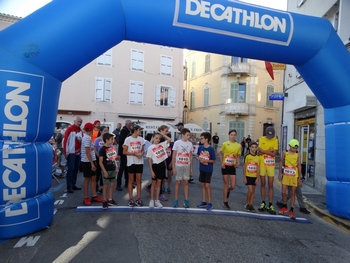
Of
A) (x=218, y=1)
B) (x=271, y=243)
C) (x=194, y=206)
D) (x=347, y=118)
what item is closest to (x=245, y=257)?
(x=271, y=243)

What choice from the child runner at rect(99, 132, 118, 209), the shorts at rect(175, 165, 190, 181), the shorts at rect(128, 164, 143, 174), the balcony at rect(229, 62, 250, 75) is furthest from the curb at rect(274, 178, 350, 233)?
the balcony at rect(229, 62, 250, 75)

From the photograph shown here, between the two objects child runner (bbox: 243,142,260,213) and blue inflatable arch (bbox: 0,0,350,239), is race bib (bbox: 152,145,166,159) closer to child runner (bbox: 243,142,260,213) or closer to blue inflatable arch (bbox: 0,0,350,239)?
child runner (bbox: 243,142,260,213)

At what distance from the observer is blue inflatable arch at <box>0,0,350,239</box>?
415 cm

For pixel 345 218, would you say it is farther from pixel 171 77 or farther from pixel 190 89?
pixel 190 89

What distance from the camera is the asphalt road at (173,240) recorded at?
379cm

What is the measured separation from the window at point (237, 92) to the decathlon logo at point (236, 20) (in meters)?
24.5

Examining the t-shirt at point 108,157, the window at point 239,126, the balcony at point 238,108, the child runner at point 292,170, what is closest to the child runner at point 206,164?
the child runner at point 292,170

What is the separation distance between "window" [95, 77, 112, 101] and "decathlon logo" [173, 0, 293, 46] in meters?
20.9

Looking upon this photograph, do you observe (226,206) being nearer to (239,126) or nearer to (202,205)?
(202,205)

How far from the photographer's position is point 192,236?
14.9 ft

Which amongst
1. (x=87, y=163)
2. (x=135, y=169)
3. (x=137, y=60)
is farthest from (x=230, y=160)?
(x=137, y=60)

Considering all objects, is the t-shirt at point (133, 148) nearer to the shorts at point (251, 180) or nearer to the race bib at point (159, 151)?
the race bib at point (159, 151)

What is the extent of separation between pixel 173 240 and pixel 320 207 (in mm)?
4356

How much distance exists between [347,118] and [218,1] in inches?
136
